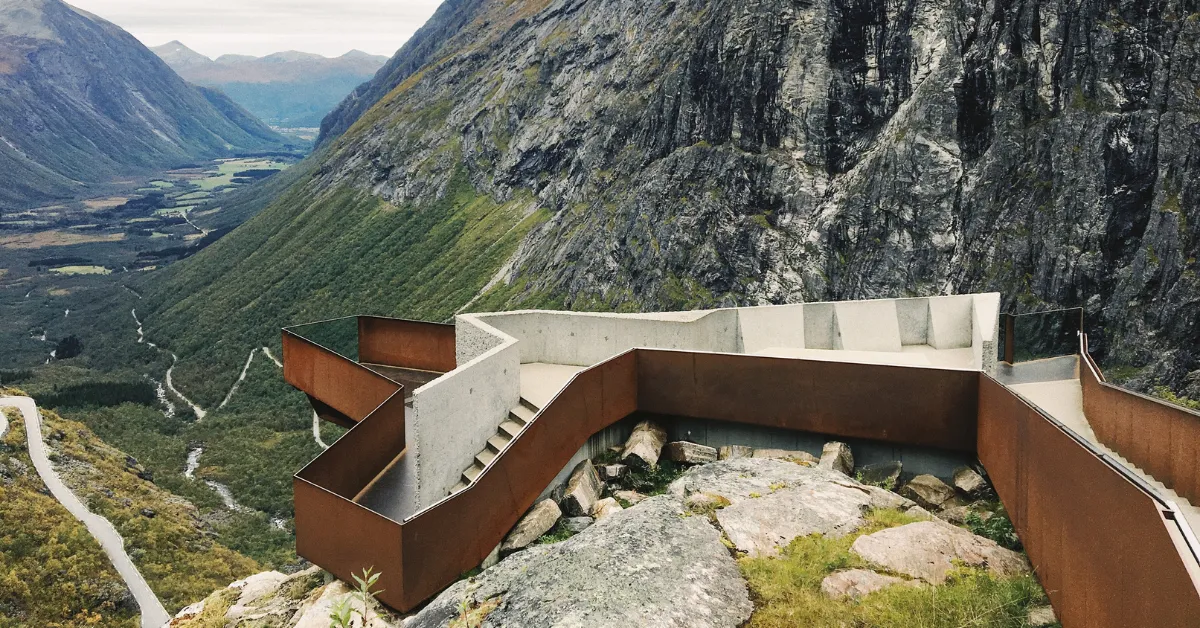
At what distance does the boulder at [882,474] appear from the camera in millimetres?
10859

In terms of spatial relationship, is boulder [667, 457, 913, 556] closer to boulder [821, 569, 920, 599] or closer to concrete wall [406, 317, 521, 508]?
boulder [821, 569, 920, 599]

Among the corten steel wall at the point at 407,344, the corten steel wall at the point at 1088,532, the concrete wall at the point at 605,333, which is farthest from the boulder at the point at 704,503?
the corten steel wall at the point at 407,344

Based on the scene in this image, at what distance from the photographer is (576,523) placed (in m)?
10.5

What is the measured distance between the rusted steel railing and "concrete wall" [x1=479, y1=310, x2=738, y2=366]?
1.40 m

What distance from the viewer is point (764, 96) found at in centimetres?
7475

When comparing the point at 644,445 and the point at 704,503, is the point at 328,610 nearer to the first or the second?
the point at 704,503

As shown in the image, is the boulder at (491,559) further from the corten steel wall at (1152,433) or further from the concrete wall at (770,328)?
the corten steel wall at (1152,433)

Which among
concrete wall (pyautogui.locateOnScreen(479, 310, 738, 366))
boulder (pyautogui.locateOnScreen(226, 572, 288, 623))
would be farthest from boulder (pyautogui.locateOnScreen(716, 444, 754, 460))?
boulder (pyautogui.locateOnScreen(226, 572, 288, 623))

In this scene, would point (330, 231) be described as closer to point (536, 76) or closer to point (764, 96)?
point (536, 76)

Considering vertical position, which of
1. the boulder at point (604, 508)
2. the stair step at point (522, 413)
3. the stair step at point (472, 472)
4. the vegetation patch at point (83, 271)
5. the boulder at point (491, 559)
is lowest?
the vegetation patch at point (83, 271)

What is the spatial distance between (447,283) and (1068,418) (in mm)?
97126

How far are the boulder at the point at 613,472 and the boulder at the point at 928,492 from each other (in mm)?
3781

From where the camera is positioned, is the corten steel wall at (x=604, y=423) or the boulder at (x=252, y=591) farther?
the boulder at (x=252, y=591)

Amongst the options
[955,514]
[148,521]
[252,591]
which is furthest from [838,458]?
[148,521]
